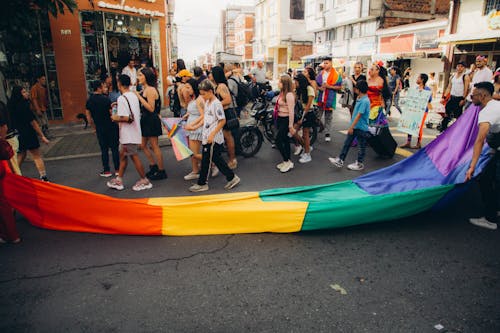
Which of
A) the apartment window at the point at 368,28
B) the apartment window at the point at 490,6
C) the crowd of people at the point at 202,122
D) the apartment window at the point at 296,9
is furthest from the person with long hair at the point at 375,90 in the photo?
the apartment window at the point at 296,9

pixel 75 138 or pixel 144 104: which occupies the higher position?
pixel 144 104

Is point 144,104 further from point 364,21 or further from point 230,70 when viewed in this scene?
point 364,21

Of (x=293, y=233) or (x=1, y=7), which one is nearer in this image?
(x=293, y=233)

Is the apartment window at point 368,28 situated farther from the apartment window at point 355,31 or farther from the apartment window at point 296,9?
the apartment window at point 296,9

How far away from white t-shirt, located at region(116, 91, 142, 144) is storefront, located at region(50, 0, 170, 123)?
252 inches

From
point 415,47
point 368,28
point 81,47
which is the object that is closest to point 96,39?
point 81,47

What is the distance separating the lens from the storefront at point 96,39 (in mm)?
11609

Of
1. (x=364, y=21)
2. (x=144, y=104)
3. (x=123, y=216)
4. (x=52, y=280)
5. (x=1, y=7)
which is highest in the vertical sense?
(x=364, y=21)

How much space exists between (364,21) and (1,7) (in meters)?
31.5

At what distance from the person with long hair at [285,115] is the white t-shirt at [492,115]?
121 inches

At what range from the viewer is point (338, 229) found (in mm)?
4355

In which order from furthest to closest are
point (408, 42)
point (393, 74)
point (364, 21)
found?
point (364, 21) < point (408, 42) < point (393, 74)

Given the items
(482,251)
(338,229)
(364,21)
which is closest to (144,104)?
(338,229)

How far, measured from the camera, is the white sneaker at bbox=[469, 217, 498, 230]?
4340mm
